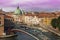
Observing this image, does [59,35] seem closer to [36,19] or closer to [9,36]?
[36,19]

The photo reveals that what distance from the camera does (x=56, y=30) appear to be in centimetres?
591

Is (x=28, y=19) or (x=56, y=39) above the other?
(x=28, y=19)

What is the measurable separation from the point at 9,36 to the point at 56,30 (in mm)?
1163

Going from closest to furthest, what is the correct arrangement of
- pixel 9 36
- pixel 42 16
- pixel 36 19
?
pixel 9 36 → pixel 36 19 → pixel 42 16

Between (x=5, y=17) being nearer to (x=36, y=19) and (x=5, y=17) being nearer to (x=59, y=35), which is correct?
(x=36, y=19)

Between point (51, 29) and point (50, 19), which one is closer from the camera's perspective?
point (51, 29)

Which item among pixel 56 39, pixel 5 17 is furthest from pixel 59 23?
pixel 5 17

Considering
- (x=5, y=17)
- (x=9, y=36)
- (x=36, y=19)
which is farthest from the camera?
(x=36, y=19)

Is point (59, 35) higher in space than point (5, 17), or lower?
lower

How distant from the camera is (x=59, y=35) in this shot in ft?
19.2

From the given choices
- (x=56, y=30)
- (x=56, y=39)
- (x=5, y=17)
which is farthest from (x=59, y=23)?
(x=5, y=17)

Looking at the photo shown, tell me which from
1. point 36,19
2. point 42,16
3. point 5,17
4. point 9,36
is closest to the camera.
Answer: point 9,36

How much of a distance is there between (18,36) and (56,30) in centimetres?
90

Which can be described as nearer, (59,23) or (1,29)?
(1,29)
